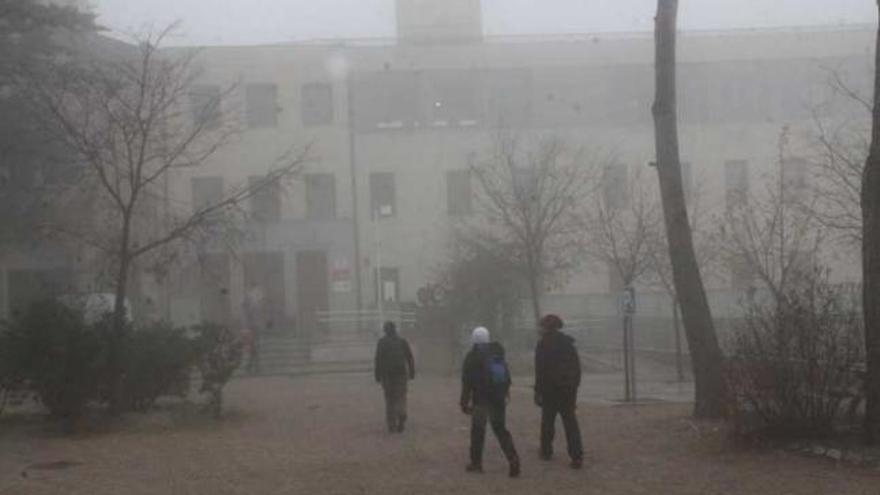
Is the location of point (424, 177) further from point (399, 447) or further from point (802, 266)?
point (399, 447)

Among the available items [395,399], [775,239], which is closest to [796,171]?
[775,239]

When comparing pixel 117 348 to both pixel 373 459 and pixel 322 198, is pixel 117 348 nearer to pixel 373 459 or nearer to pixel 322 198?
pixel 373 459

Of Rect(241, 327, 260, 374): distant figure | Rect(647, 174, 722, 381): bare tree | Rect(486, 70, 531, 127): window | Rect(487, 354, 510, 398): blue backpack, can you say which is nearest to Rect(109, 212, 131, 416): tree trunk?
Rect(487, 354, 510, 398): blue backpack

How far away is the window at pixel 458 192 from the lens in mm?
42219

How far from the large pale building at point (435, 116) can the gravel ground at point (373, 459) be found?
23233 mm

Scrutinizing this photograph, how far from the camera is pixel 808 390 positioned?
12.1 m

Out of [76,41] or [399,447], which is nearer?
[399,447]

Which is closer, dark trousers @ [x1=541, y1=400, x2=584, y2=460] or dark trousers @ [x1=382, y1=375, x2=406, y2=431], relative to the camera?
dark trousers @ [x1=541, y1=400, x2=584, y2=460]

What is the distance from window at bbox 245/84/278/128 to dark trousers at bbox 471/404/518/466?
31034 millimetres

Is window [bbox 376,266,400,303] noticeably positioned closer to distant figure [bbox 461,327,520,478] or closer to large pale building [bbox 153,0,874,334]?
large pale building [bbox 153,0,874,334]

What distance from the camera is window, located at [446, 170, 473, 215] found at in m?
42.2

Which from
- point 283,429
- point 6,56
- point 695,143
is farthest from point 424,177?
point 283,429

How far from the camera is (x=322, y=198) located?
42.6m

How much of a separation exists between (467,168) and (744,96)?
1064 centimetres
